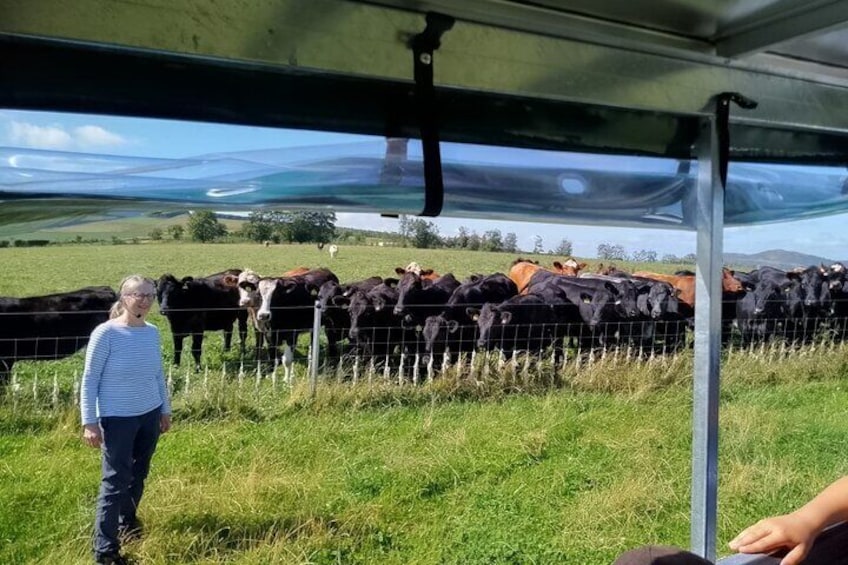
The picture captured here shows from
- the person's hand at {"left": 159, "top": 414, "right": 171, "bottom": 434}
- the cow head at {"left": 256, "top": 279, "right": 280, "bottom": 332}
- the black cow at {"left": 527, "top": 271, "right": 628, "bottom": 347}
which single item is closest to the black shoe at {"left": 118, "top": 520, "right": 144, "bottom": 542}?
the person's hand at {"left": 159, "top": 414, "right": 171, "bottom": 434}

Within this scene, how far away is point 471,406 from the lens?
6539mm

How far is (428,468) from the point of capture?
465cm

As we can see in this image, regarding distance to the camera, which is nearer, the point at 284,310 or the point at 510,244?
the point at 284,310

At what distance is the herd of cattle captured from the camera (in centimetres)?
759

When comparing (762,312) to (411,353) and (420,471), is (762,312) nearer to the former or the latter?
(411,353)

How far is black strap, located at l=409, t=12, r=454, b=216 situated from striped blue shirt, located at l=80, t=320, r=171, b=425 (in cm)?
252

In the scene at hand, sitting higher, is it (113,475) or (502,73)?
(502,73)

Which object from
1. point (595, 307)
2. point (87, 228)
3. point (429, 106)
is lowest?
point (595, 307)

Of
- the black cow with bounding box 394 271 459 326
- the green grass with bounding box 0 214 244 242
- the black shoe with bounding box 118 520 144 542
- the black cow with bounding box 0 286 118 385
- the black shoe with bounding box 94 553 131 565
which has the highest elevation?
the green grass with bounding box 0 214 244 242

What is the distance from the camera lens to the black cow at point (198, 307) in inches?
325

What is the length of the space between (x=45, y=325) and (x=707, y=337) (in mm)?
7340

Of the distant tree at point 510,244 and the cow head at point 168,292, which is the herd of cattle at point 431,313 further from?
the distant tree at point 510,244

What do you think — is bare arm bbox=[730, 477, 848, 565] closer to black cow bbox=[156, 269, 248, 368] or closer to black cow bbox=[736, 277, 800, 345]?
black cow bbox=[156, 269, 248, 368]

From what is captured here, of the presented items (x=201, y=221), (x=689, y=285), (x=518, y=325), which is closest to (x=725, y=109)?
(x=201, y=221)
